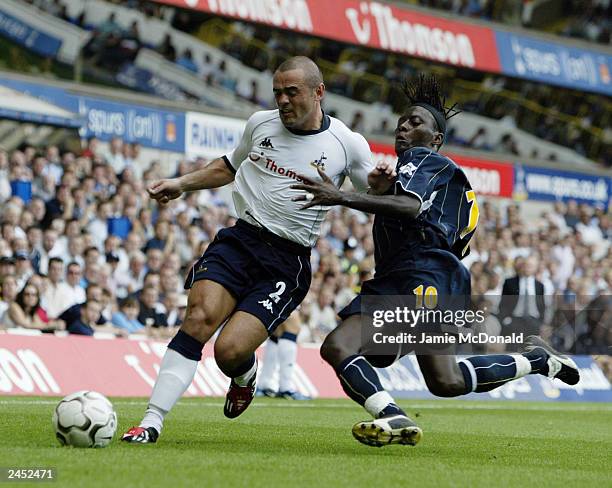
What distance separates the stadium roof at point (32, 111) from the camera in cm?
1923

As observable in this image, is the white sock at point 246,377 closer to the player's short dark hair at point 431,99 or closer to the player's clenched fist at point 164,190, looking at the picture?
the player's clenched fist at point 164,190

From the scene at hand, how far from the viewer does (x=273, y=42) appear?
1177 inches

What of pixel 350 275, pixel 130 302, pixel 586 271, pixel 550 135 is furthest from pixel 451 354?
pixel 550 135

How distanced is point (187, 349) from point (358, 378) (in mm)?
1085

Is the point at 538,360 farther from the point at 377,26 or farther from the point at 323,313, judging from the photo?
the point at 377,26

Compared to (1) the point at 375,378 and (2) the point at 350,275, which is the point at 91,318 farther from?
(1) the point at 375,378

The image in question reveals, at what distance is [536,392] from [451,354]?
1176cm

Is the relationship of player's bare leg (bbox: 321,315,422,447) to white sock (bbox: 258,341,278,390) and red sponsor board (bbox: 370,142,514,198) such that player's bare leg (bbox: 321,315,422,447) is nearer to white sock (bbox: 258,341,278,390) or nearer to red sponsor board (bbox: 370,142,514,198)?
white sock (bbox: 258,341,278,390)

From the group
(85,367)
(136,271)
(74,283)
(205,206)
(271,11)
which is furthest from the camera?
(271,11)

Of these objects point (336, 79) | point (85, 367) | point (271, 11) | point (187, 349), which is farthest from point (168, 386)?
point (336, 79)

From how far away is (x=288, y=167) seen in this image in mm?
7742

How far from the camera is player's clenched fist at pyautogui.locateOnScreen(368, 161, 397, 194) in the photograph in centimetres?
733

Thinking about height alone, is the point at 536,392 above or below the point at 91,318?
below

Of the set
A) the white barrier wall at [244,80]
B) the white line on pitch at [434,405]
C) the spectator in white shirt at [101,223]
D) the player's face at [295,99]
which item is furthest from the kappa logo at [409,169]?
the white barrier wall at [244,80]
